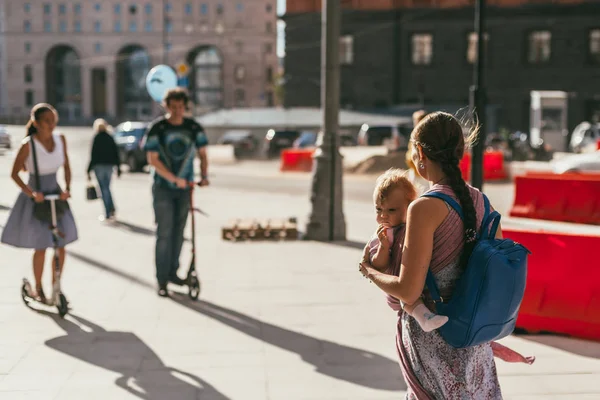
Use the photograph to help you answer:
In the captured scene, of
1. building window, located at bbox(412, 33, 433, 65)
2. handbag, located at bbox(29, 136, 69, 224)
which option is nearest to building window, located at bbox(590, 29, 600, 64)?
building window, located at bbox(412, 33, 433, 65)

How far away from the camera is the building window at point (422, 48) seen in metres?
49.4

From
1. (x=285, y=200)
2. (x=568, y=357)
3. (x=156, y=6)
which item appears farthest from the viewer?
(x=156, y=6)

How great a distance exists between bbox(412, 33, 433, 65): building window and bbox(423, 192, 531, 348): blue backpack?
47413 millimetres

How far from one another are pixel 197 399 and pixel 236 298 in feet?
9.89

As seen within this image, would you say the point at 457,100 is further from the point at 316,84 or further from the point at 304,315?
the point at 304,315

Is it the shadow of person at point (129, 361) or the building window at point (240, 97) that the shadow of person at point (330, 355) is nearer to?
the shadow of person at point (129, 361)

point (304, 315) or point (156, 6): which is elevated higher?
point (156, 6)

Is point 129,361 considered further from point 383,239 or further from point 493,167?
point 493,167

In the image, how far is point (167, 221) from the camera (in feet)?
26.5

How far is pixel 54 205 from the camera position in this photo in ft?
23.8

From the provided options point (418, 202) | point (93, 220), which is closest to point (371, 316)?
point (418, 202)

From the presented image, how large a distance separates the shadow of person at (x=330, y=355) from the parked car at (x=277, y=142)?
3292 cm

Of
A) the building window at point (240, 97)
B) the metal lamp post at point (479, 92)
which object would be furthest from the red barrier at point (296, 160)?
the building window at point (240, 97)

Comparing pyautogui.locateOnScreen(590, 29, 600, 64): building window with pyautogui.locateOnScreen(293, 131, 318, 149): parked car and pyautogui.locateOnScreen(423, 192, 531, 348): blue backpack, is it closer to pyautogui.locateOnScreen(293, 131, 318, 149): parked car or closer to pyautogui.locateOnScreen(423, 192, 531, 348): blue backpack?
pyautogui.locateOnScreen(293, 131, 318, 149): parked car
